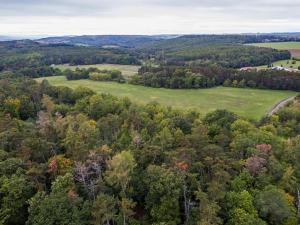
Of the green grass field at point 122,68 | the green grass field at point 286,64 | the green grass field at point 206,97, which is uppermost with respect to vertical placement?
the green grass field at point 286,64

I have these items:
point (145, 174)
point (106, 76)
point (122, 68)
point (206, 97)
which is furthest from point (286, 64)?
point (145, 174)

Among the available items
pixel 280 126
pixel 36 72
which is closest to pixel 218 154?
pixel 280 126

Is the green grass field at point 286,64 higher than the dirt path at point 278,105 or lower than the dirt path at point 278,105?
higher

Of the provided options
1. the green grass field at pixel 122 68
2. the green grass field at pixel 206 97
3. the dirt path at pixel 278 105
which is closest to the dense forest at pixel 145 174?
the dirt path at pixel 278 105

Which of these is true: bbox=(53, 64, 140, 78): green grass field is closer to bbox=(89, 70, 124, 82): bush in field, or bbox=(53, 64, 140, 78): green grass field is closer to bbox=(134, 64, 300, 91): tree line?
bbox=(89, 70, 124, 82): bush in field

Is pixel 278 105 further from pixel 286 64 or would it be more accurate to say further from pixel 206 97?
pixel 286 64

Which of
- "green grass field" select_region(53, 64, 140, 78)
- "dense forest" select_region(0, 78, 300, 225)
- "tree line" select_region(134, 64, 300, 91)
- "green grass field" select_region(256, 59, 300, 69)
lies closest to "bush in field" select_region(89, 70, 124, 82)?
"green grass field" select_region(53, 64, 140, 78)

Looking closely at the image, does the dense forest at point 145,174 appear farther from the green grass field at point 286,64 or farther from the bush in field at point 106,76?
the green grass field at point 286,64
